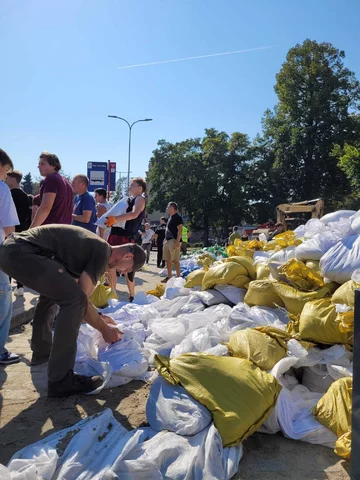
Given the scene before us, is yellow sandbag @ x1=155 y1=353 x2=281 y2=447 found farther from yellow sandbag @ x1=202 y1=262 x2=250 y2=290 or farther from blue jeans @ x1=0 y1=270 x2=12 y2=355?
yellow sandbag @ x1=202 y1=262 x2=250 y2=290

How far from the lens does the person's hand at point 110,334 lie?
Answer: 9.52 ft

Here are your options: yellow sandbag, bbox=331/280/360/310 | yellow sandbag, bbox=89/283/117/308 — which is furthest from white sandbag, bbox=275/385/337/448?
yellow sandbag, bbox=89/283/117/308

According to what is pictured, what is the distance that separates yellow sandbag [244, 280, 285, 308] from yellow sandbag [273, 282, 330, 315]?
104mm

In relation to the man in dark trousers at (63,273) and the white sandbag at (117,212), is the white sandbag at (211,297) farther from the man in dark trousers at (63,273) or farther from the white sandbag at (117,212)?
the man in dark trousers at (63,273)

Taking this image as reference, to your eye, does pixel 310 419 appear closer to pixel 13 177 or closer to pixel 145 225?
pixel 13 177

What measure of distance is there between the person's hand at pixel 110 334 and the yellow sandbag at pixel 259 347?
2.64 ft

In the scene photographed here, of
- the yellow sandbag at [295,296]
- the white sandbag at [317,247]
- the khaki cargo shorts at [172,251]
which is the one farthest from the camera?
the khaki cargo shorts at [172,251]

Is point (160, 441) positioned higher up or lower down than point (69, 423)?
higher up

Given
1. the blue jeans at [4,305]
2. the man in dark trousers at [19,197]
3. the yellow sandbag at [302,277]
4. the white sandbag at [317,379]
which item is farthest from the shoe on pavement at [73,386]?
the man in dark trousers at [19,197]

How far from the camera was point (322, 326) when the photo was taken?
2.72 meters

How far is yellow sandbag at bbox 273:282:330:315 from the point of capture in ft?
10.7

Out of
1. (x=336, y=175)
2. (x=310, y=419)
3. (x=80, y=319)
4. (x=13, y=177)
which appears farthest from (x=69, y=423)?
(x=336, y=175)

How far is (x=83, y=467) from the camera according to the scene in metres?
1.71

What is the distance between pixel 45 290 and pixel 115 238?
102 inches
